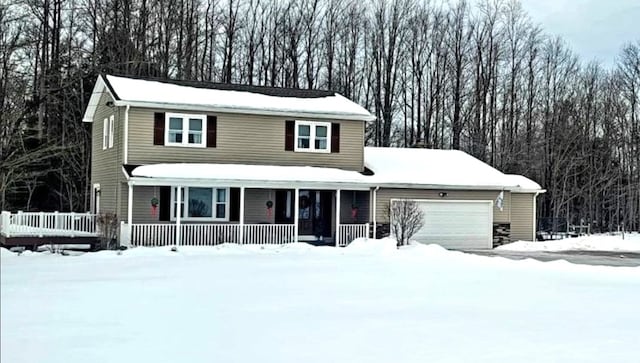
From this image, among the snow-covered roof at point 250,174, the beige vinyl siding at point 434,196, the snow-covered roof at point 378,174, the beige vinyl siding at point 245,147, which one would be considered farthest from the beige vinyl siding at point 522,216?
the snow-covered roof at point 250,174

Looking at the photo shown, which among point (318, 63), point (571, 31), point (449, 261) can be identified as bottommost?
point (449, 261)

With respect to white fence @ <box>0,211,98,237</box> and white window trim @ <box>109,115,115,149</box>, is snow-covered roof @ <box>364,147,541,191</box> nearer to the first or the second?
white window trim @ <box>109,115,115,149</box>

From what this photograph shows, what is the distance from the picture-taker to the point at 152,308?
834cm

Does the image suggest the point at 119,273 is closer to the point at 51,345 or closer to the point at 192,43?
the point at 51,345

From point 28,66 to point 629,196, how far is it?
33.5 meters

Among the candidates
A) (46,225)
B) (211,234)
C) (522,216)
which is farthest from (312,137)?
(522,216)

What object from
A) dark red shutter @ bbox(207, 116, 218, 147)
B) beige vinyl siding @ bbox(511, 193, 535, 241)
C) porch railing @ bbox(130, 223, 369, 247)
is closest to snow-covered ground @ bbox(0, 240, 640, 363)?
porch railing @ bbox(130, 223, 369, 247)

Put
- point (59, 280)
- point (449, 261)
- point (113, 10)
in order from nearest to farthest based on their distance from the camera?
point (59, 280)
point (449, 261)
point (113, 10)

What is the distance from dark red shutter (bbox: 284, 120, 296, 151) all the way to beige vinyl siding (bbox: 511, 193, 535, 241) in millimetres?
8575

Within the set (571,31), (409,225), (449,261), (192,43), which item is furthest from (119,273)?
(571,31)

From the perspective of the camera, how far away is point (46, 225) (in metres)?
19.5

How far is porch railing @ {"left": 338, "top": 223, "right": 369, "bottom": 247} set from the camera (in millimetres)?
22011

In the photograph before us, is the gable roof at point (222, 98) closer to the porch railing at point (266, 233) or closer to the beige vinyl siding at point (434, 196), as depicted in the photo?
the beige vinyl siding at point (434, 196)

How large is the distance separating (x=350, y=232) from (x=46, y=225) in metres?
8.98
